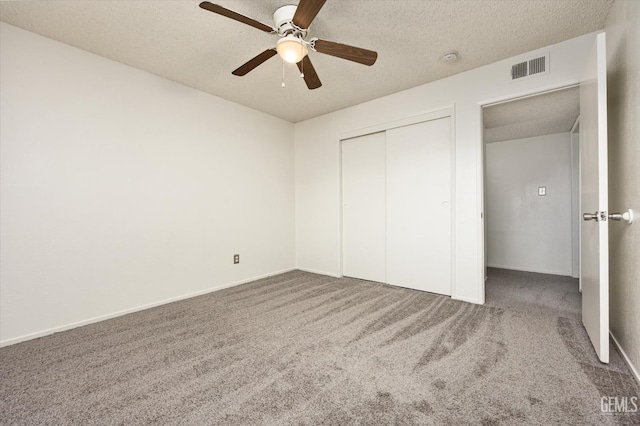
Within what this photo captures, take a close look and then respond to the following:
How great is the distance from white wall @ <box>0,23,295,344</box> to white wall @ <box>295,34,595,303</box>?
1013 mm

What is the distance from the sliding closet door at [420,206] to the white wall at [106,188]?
78.4 inches

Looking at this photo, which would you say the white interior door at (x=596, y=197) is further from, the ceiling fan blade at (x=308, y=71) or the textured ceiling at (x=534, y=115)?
the ceiling fan blade at (x=308, y=71)

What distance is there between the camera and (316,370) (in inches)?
67.3

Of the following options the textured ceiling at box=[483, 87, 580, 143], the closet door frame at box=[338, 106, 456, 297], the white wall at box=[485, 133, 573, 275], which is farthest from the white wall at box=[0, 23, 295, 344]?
the white wall at box=[485, 133, 573, 275]

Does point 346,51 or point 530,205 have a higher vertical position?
point 346,51

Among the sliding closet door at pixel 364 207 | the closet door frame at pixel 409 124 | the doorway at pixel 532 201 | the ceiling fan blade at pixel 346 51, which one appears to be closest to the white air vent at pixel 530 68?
the doorway at pixel 532 201

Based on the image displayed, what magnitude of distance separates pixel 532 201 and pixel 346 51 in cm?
424

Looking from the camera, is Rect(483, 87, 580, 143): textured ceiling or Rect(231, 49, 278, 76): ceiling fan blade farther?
Rect(483, 87, 580, 143): textured ceiling

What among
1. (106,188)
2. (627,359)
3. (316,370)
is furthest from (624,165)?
(106,188)

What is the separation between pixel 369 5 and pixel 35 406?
3153 millimetres

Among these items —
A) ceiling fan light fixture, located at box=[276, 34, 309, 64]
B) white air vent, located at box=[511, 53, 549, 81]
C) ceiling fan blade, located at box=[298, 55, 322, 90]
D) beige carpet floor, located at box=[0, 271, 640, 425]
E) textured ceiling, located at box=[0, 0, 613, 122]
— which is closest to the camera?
beige carpet floor, located at box=[0, 271, 640, 425]

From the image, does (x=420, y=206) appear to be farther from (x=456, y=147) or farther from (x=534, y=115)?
(x=534, y=115)

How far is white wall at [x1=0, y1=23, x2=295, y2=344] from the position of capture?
2.16 metres

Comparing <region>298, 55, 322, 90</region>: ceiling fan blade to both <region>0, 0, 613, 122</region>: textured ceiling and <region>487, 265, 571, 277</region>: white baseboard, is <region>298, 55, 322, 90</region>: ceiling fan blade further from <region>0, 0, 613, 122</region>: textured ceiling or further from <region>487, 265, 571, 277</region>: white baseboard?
<region>487, 265, 571, 277</region>: white baseboard
